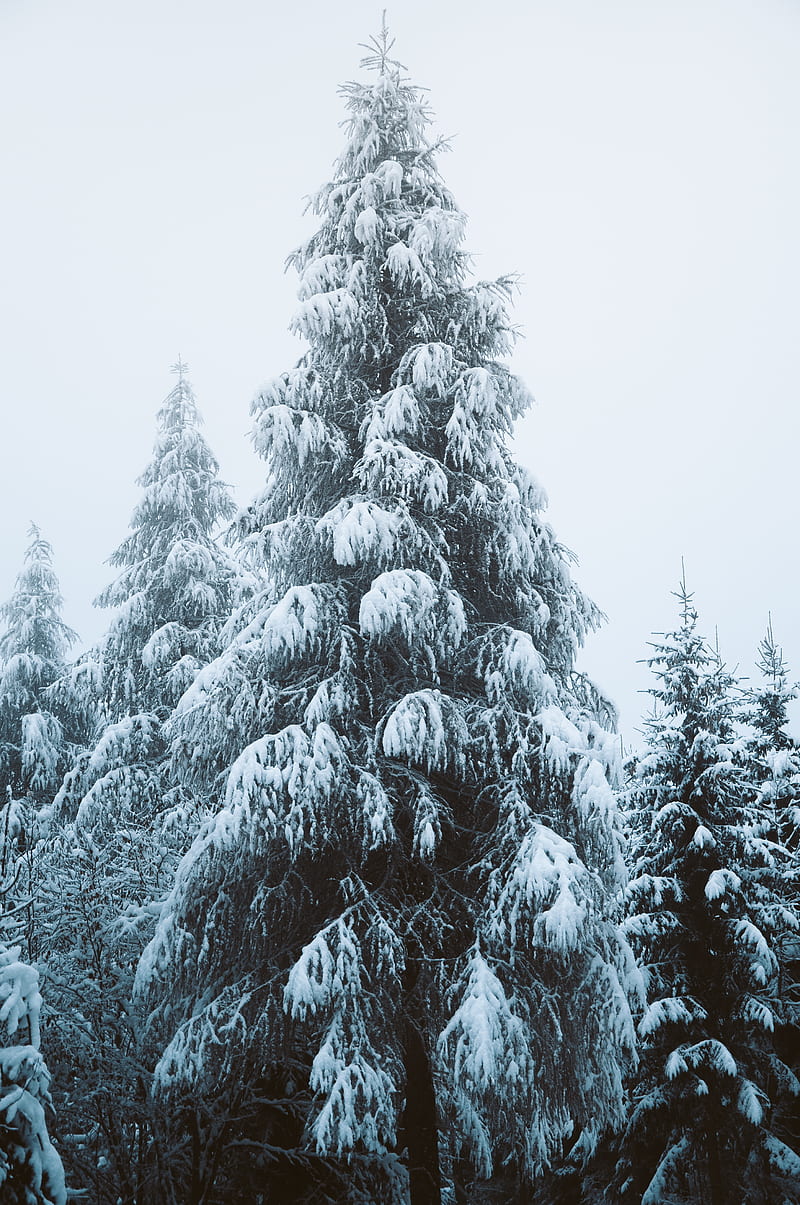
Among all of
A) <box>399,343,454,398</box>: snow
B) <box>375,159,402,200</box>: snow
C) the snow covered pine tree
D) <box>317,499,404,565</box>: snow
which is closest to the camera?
the snow covered pine tree

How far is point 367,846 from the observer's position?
812 centimetres

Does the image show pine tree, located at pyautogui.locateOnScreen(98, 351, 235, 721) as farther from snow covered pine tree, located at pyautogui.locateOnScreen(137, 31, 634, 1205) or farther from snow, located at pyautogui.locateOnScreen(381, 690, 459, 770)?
snow, located at pyautogui.locateOnScreen(381, 690, 459, 770)

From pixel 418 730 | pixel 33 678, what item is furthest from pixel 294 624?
pixel 33 678

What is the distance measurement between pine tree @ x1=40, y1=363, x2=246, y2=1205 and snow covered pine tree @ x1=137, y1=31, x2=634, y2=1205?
1.82 ft

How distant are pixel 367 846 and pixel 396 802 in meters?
0.62

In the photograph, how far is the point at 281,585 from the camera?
9797 mm

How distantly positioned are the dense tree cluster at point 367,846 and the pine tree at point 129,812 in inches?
2.8

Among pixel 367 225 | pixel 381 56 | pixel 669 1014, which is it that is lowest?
pixel 669 1014

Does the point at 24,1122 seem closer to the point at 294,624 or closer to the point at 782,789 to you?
the point at 294,624

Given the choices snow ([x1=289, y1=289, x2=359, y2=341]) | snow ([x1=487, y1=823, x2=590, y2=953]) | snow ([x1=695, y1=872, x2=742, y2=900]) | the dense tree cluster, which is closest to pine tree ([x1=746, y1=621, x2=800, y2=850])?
snow ([x1=695, y1=872, x2=742, y2=900])

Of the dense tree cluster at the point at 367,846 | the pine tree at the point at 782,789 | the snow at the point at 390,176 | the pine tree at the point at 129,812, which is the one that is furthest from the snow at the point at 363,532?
the pine tree at the point at 782,789

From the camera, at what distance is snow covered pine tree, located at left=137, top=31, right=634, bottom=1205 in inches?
294

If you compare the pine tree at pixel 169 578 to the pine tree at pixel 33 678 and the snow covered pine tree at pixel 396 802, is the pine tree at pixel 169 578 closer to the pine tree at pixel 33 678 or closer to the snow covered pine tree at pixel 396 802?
the pine tree at pixel 33 678

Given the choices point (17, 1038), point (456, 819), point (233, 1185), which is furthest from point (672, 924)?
point (17, 1038)
